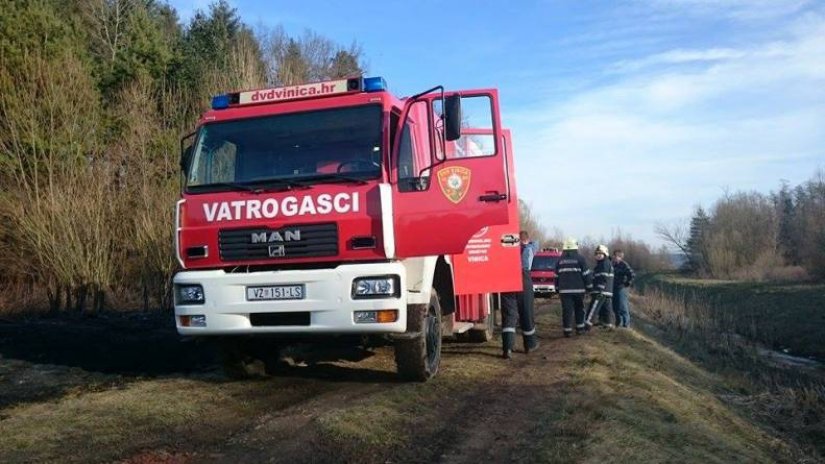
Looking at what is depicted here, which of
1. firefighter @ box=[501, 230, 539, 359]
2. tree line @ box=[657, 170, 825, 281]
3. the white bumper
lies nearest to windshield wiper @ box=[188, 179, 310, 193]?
the white bumper

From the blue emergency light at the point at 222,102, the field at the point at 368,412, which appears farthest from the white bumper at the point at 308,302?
the blue emergency light at the point at 222,102

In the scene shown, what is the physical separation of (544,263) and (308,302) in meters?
20.4

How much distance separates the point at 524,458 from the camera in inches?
197

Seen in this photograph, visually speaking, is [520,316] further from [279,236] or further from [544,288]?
[544,288]

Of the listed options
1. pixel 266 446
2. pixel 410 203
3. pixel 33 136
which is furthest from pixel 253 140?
pixel 33 136

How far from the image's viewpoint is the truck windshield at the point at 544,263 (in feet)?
84.7

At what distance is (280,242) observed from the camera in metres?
6.76

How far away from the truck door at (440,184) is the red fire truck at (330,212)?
0.04 ft

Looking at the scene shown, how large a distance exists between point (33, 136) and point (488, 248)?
1605 centimetres

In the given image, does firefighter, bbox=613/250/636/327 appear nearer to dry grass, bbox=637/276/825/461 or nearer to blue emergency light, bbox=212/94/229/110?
dry grass, bbox=637/276/825/461

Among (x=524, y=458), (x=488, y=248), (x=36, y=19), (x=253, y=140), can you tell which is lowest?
(x=524, y=458)

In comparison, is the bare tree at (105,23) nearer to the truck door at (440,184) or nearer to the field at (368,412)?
the field at (368,412)

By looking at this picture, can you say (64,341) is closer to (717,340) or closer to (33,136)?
(33,136)

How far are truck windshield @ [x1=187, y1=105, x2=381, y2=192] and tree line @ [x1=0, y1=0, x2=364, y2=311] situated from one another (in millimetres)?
12595
